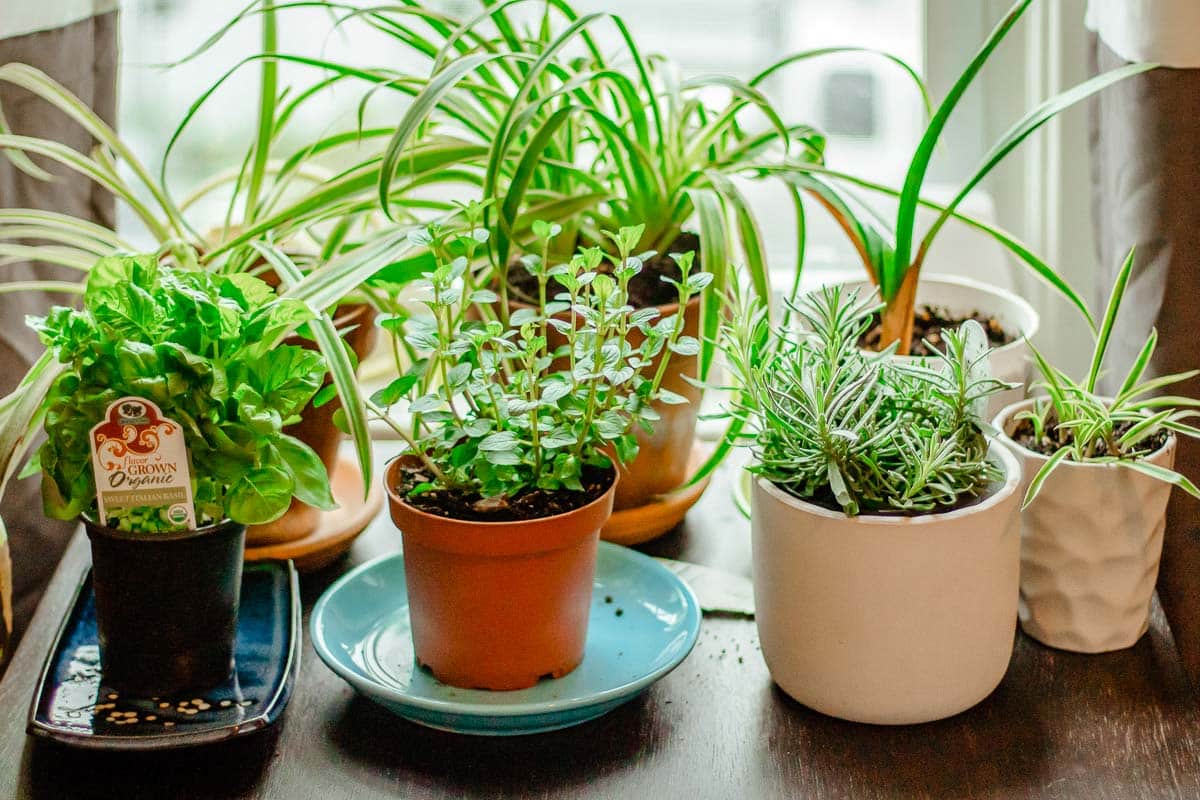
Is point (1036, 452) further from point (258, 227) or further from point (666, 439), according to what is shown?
point (258, 227)

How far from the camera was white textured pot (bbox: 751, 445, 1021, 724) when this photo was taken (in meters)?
0.71

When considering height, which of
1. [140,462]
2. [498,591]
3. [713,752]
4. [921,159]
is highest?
[921,159]

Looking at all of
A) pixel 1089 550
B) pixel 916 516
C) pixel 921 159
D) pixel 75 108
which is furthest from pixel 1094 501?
pixel 75 108

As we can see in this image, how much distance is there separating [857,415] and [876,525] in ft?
0.29

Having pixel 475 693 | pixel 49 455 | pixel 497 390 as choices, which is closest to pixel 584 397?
pixel 497 390

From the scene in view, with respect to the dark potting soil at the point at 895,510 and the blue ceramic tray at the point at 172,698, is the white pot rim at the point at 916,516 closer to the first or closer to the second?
the dark potting soil at the point at 895,510

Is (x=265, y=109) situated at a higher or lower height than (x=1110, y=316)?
higher

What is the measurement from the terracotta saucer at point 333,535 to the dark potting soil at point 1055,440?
465 millimetres

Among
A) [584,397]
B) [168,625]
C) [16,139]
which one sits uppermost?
[16,139]

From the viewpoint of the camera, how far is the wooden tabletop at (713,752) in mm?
721

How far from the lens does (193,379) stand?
706 mm

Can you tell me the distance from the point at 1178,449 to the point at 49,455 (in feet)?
2.32

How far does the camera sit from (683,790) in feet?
2.37

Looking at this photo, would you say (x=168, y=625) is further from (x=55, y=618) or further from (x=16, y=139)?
(x=16, y=139)
